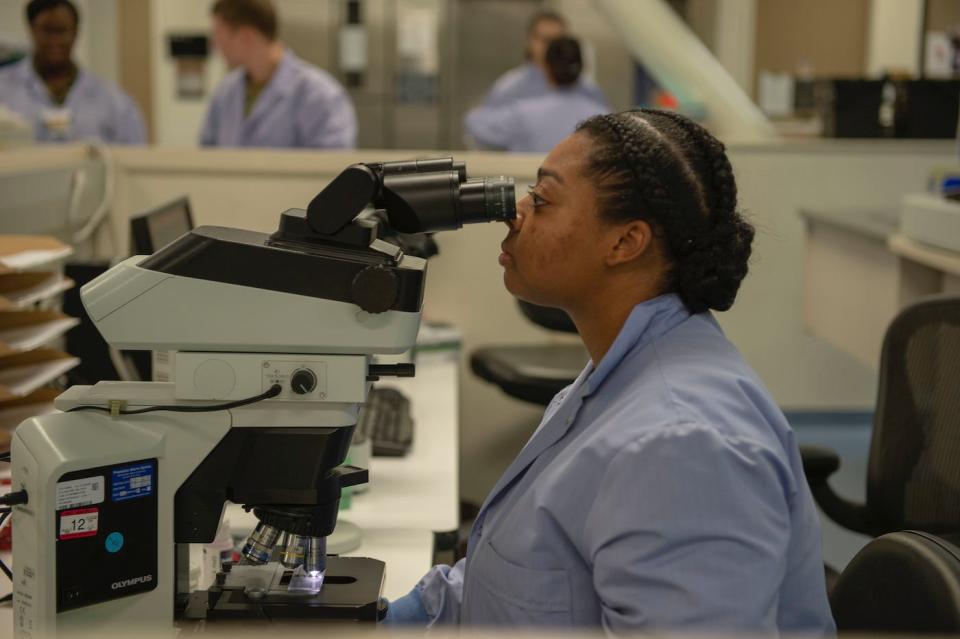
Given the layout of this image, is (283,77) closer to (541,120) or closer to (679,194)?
(541,120)

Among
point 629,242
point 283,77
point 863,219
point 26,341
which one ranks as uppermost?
point 283,77

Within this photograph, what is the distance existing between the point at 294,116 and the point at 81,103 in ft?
3.37

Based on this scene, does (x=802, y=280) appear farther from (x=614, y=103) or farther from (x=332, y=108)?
(x=614, y=103)

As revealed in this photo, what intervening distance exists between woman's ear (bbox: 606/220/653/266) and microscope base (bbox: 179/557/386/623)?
1.28ft

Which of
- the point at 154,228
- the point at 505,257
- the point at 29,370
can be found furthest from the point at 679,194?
the point at 29,370

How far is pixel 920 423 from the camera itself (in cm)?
176

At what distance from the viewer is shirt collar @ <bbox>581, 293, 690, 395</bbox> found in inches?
42.2

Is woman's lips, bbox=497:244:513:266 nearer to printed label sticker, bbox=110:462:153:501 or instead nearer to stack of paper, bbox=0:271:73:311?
printed label sticker, bbox=110:462:153:501

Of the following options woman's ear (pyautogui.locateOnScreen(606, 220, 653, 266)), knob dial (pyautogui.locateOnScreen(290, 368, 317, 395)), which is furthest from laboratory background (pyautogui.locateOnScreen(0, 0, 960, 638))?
woman's ear (pyautogui.locateOnScreen(606, 220, 653, 266))

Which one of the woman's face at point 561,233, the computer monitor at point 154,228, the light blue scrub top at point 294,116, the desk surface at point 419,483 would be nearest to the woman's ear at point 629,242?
the woman's face at point 561,233

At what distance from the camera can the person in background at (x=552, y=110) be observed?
399 cm

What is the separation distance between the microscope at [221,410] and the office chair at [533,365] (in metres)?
1.71

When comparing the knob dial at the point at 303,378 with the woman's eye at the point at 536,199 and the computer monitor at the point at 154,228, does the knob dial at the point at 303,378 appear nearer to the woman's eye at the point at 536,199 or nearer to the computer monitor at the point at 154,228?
the woman's eye at the point at 536,199

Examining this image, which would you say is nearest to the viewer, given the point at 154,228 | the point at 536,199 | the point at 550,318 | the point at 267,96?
the point at 536,199
